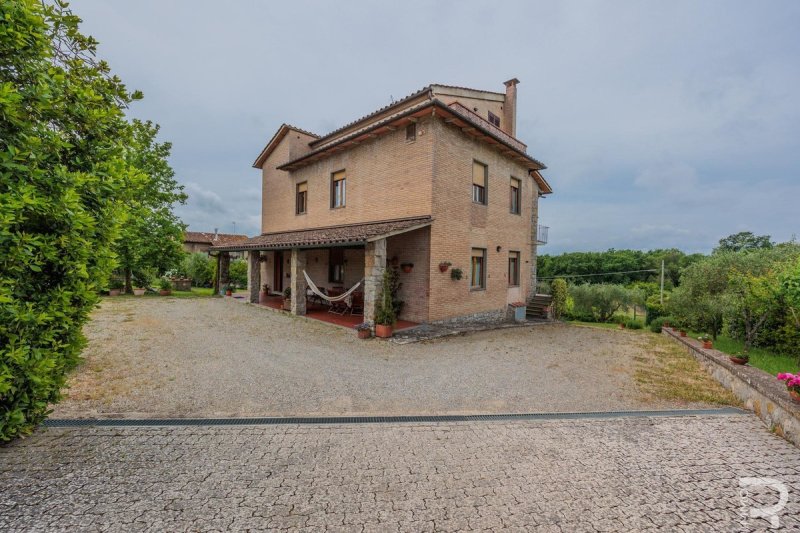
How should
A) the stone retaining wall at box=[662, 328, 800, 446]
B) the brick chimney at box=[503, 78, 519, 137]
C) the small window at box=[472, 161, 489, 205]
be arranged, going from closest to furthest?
the stone retaining wall at box=[662, 328, 800, 446]
the small window at box=[472, 161, 489, 205]
the brick chimney at box=[503, 78, 519, 137]

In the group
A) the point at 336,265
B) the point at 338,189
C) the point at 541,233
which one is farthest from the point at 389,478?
the point at 541,233

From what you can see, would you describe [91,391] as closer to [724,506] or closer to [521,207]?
[724,506]

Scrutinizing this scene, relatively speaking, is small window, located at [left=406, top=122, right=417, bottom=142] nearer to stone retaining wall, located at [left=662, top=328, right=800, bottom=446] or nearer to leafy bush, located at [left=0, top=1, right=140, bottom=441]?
leafy bush, located at [left=0, top=1, right=140, bottom=441]

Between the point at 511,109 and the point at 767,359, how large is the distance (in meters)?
13.1

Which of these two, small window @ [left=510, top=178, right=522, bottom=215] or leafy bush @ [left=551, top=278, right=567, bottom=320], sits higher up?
small window @ [left=510, top=178, right=522, bottom=215]

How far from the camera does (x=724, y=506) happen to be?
2.89 metres

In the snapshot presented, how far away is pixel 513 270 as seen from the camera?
15656 mm

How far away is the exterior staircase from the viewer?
16.4 metres

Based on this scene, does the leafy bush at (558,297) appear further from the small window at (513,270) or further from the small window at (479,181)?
the small window at (479,181)

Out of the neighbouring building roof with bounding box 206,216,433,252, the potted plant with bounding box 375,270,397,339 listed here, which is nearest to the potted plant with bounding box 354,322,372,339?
the potted plant with bounding box 375,270,397,339

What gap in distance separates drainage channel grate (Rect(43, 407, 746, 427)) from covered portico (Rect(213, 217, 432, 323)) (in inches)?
211

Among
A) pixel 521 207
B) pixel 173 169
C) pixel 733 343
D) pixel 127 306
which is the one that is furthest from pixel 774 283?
pixel 173 169

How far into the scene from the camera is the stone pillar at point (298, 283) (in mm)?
12297

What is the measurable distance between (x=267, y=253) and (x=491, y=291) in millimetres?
12686
